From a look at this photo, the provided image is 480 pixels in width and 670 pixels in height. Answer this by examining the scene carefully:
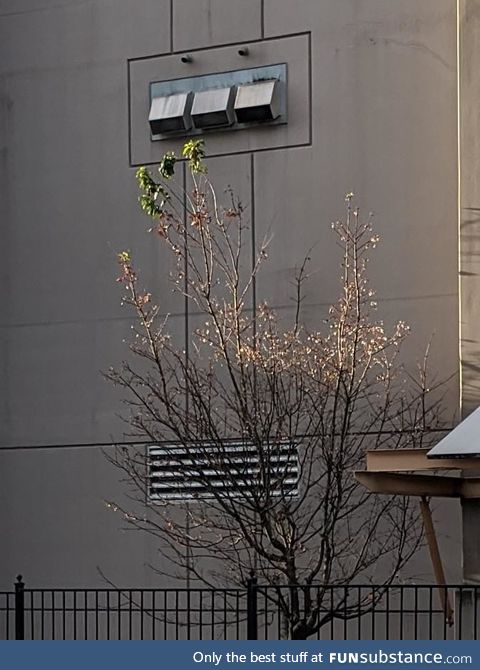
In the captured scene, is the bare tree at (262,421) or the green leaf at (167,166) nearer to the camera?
the bare tree at (262,421)

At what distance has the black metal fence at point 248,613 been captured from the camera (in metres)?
14.8

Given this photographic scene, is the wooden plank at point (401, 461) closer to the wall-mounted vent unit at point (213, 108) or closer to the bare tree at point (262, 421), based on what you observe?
the bare tree at point (262, 421)

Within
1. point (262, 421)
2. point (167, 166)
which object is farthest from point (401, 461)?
point (167, 166)

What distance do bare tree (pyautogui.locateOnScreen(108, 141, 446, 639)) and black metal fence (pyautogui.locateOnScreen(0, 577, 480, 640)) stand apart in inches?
5.7

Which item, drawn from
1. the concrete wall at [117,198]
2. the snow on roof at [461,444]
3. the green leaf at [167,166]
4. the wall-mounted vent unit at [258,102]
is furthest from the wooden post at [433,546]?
the wall-mounted vent unit at [258,102]

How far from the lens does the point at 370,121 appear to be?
1720 cm

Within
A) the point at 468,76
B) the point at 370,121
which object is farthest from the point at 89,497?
the point at 468,76

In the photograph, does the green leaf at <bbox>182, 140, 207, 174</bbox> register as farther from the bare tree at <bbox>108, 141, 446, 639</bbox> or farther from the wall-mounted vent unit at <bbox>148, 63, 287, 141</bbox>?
the wall-mounted vent unit at <bbox>148, 63, 287, 141</bbox>

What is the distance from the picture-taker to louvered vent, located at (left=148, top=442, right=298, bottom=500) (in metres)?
15.8

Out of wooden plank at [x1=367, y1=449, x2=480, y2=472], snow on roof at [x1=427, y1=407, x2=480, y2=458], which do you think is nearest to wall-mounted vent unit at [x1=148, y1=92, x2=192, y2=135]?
wooden plank at [x1=367, y1=449, x2=480, y2=472]

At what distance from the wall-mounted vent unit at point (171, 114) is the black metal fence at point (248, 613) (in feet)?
18.0

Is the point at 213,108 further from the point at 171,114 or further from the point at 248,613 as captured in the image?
the point at 248,613

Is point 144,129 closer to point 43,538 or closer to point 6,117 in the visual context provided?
point 6,117

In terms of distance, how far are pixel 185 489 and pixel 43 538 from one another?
7.69ft
